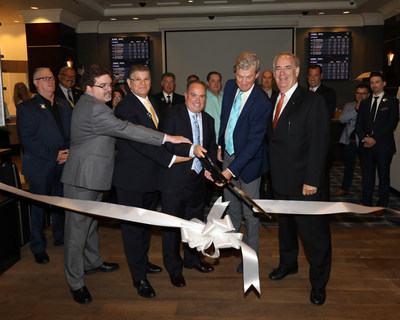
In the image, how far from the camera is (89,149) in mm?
2594

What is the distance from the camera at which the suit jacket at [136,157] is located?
2668mm

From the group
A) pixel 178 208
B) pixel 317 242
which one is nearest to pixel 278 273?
pixel 317 242

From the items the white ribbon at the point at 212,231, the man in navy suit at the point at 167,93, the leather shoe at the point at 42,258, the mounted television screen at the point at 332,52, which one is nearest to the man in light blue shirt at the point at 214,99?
the man in navy suit at the point at 167,93

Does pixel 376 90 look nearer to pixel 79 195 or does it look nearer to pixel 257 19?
pixel 79 195

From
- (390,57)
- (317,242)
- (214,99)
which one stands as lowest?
(317,242)

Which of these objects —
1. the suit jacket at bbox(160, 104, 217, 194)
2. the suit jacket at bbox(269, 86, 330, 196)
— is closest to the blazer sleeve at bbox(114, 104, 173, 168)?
the suit jacket at bbox(160, 104, 217, 194)

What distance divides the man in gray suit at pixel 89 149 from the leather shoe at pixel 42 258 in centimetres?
78

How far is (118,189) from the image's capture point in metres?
2.78

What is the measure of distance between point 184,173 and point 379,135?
10.6 feet

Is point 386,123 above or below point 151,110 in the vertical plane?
below

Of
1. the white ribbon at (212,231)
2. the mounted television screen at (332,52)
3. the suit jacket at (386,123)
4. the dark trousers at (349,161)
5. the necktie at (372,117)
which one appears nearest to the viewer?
the white ribbon at (212,231)

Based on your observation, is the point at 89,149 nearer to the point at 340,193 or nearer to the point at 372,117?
the point at 372,117

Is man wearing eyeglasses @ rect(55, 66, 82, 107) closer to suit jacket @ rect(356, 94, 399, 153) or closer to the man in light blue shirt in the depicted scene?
the man in light blue shirt

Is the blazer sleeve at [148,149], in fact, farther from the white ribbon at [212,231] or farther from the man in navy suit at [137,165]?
the white ribbon at [212,231]
